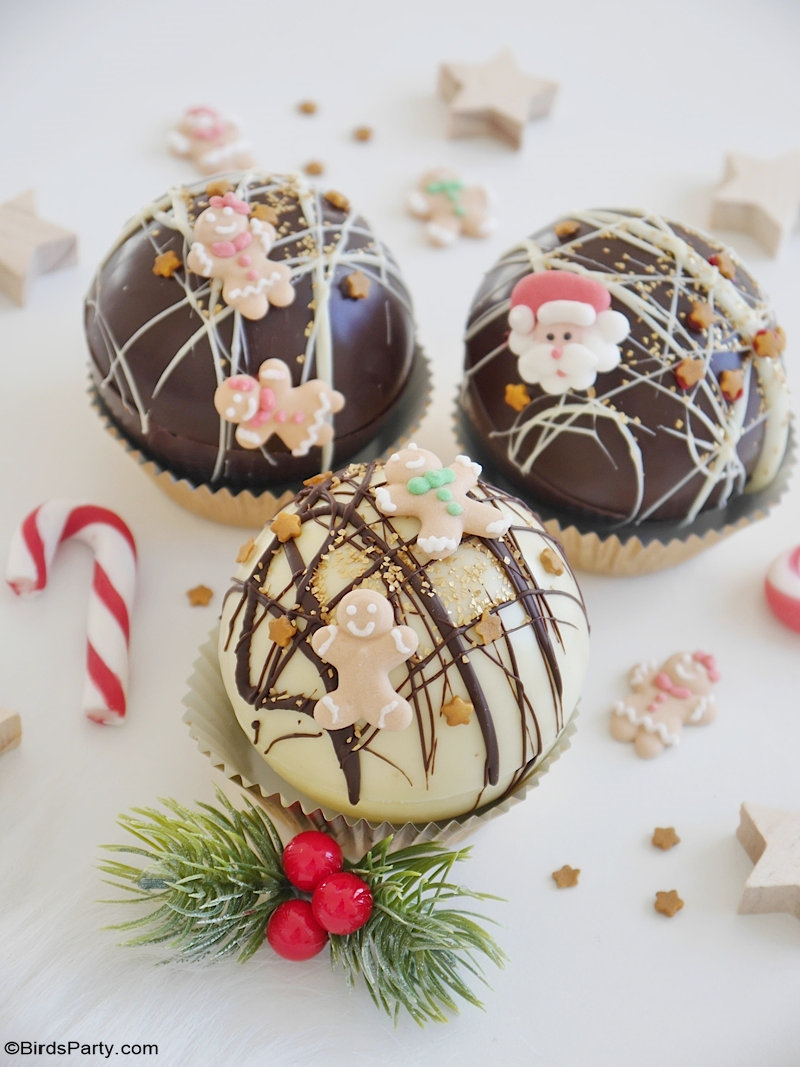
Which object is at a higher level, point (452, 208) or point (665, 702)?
point (452, 208)

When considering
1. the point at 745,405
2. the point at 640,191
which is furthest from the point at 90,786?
the point at 640,191

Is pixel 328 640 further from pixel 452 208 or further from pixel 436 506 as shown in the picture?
pixel 452 208

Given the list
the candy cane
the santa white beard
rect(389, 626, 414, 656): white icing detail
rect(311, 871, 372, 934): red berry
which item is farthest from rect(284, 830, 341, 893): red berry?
the santa white beard

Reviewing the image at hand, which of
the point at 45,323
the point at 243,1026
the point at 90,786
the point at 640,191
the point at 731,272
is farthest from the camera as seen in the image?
the point at 640,191

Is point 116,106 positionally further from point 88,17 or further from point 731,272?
point 731,272

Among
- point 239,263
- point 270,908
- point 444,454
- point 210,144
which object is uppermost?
point 239,263

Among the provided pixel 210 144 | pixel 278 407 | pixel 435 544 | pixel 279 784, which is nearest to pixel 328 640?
pixel 435 544
